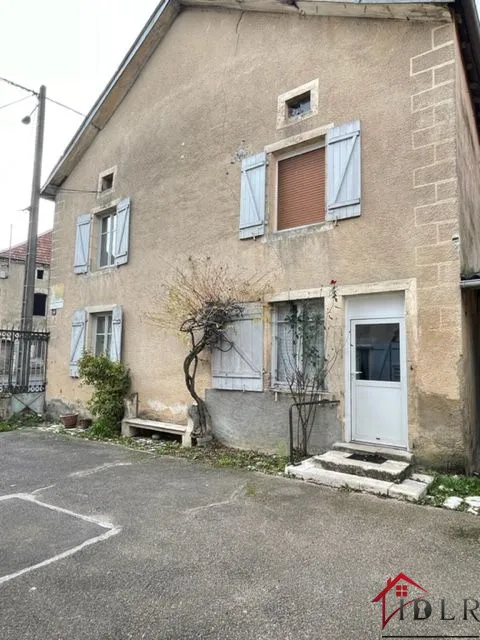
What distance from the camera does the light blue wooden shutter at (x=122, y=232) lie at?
874cm

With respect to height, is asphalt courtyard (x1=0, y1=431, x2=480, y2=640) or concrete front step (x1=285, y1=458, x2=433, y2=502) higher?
concrete front step (x1=285, y1=458, x2=433, y2=502)

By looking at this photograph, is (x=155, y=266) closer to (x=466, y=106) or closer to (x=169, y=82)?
(x=169, y=82)

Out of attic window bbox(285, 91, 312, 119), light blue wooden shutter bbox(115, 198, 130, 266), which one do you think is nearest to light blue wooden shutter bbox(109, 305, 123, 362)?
light blue wooden shutter bbox(115, 198, 130, 266)

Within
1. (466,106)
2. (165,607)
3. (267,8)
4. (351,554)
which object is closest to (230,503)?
(351,554)

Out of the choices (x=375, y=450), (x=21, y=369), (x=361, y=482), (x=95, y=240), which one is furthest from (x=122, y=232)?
(x=361, y=482)

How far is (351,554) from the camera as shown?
3.12 m

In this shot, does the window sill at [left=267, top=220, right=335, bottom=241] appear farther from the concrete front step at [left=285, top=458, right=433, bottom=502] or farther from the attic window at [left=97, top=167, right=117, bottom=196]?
the attic window at [left=97, top=167, right=117, bottom=196]

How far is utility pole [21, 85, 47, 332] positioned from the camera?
1117 cm

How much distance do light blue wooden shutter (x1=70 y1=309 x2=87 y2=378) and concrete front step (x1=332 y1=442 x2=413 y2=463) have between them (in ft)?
20.7

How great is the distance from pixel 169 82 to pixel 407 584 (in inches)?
363

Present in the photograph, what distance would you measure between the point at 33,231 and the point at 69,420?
5492 millimetres

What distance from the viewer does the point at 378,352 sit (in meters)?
5.55

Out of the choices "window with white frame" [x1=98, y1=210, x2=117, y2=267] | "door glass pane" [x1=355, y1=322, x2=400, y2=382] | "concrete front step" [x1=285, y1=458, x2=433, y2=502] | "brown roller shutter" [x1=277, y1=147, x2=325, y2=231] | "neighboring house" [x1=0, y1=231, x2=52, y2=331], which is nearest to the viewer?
"concrete front step" [x1=285, y1=458, x2=433, y2=502]

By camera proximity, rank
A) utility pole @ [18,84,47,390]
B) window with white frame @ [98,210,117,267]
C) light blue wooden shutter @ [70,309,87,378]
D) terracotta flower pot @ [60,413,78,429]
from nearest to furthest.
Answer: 1. terracotta flower pot @ [60,413,78,429]
2. light blue wooden shutter @ [70,309,87,378]
3. window with white frame @ [98,210,117,267]
4. utility pole @ [18,84,47,390]
